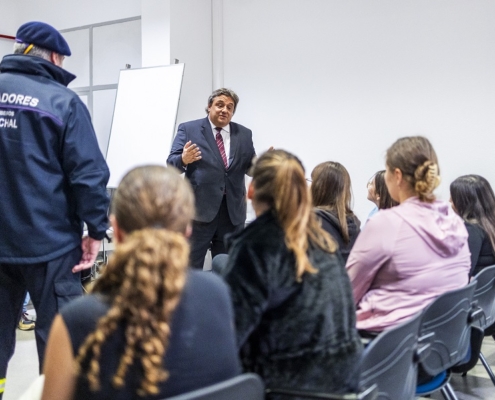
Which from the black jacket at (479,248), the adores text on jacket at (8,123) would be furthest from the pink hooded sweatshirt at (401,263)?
the adores text on jacket at (8,123)

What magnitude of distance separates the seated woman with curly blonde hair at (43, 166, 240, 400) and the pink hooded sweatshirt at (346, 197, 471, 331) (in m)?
0.86

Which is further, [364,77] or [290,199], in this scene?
[364,77]

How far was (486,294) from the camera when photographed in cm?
227

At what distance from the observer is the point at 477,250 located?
2.54 m

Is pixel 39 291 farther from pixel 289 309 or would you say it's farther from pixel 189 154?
pixel 189 154

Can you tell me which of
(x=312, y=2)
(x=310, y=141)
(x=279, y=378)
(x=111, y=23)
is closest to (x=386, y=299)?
(x=279, y=378)

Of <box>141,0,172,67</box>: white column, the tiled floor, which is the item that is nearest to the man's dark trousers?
the tiled floor

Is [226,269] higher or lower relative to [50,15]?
lower

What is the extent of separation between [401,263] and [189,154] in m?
2.04

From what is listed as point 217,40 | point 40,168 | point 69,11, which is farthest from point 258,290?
point 69,11

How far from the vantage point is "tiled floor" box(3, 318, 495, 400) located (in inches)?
108

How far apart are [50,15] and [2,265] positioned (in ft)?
17.1

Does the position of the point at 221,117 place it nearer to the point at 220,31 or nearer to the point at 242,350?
the point at 220,31

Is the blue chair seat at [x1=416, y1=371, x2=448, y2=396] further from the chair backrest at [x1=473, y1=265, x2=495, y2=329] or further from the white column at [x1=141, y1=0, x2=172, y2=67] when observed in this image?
the white column at [x1=141, y1=0, x2=172, y2=67]
